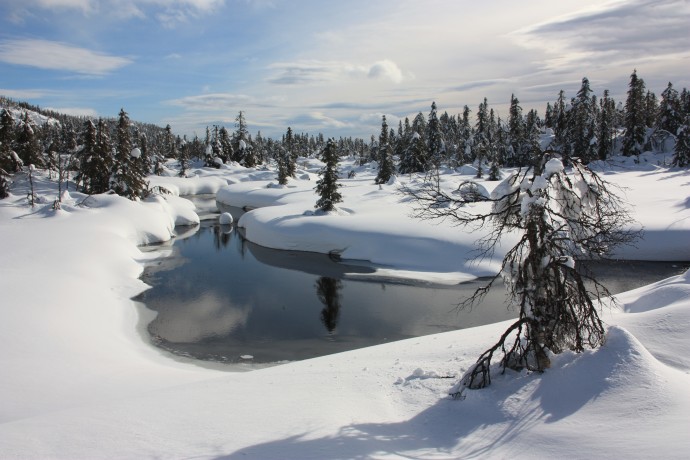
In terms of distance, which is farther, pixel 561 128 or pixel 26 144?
pixel 561 128

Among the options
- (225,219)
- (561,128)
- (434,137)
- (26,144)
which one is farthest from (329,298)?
(561,128)

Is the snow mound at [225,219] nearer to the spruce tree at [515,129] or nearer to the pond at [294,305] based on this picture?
the pond at [294,305]

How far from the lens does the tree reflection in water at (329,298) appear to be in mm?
21125

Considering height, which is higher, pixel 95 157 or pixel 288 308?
pixel 95 157

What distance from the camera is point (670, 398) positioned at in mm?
6699

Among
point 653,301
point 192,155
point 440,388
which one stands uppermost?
point 192,155

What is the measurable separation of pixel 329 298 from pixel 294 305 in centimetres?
222

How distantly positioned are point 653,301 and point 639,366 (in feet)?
21.1

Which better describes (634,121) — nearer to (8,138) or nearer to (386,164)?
(386,164)

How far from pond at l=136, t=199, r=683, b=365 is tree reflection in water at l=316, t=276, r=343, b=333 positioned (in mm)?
54

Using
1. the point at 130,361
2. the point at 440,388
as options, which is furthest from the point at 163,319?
the point at 440,388

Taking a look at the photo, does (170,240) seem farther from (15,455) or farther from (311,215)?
(15,455)

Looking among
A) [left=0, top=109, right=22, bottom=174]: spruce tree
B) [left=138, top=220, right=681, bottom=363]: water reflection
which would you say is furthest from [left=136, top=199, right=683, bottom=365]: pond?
[left=0, top=109, right=22, bottom=174]: spruce tree

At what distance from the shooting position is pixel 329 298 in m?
24.8
